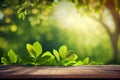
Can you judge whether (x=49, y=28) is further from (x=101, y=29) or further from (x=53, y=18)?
(x=101, y=29)

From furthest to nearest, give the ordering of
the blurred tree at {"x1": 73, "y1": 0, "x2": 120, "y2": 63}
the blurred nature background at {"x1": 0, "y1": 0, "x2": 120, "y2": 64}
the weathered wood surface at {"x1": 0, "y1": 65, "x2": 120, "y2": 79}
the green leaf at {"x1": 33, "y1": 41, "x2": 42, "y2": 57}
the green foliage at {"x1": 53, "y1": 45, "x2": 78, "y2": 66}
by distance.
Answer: the blurred nature background at {"x1": 0, "y1": 0, "x2": 120, "y2": 64}
the blurred tree at {"x1": 73, "y1": 0, "x2": 120, "y2": 63}
the green foliage at {"x1": 53, "y1": 45, "x2": 78, "y2": 66}
the green leaf at {"x1": 33, "y1": 41, "x2": 42, "y2": 57}
the weathered wood surface at {"x1": 0, "y1": 65, "x2": 120, "y2": 79}

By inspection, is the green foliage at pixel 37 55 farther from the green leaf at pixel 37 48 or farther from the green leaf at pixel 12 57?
the green leaf at pixel 12 57

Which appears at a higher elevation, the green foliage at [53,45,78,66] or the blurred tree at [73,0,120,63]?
the blurred tree at [73,0,120,63]

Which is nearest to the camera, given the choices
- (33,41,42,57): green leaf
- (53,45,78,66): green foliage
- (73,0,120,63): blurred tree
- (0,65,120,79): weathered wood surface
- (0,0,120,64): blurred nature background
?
(0,65,120,79): weathered wood surface

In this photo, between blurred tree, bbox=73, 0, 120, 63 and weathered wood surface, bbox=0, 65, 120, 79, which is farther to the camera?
blurred tree, bbox=73, 0, 120, 63

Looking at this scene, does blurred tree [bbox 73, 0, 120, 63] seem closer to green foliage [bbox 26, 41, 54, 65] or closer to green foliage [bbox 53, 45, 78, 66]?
green foliage [bbox 53, 45, 78, 66]

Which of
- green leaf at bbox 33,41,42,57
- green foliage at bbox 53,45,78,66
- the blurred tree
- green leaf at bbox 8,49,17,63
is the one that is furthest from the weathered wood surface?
the blurred tree

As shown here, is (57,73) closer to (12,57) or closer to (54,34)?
(12,57)

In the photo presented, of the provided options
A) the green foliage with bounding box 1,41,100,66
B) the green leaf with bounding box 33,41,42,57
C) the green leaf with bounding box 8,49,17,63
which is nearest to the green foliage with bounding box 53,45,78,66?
the green foliage with bounding box 1,41,100,66

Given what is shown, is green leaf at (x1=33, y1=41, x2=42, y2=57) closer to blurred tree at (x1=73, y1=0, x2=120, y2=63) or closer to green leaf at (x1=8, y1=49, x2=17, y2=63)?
green leaf at (x1=8, y1=49, x2=17, y2=63)

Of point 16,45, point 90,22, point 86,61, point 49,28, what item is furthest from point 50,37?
point 86,61

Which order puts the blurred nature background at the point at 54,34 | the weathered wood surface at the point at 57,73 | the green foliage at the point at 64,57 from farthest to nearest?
the blurred nature background at the point at 54,34, the green foliage at the point at 64,57, the weathered wood surface at the point at 57,73

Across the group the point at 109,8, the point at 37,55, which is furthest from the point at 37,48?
the point at 109,8

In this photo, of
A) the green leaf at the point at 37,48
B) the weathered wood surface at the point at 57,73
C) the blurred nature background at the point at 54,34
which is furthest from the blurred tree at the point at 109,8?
the weathered wood surface at the point at 57,73
